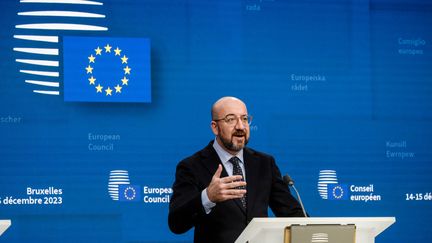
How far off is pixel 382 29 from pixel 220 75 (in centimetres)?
150

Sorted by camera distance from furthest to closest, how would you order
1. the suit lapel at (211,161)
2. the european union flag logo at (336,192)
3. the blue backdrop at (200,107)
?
the european union flag logo at (336,192) → the blue backdrop at (200,107) → the suit lapel at (211,161)

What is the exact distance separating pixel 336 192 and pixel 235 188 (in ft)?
7.13

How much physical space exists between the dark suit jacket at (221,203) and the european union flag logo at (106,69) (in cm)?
160

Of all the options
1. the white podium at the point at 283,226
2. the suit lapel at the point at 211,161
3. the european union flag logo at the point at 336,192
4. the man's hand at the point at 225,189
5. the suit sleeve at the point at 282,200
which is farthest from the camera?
the european union flag logo at the point at 336,192

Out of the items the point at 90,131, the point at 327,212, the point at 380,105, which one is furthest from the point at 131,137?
the point at 380,105

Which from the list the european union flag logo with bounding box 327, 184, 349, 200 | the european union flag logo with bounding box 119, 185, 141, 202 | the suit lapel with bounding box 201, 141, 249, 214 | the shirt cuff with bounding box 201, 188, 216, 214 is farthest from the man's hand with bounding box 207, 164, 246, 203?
the european union flag logo with bounding box 327, 184, 349, 200

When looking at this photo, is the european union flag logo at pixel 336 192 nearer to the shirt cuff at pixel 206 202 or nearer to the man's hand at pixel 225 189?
the shirt cuff at pixel 206 202

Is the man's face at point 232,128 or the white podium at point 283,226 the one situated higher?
the man's face at point 232,128

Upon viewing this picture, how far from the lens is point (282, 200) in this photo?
3924mm

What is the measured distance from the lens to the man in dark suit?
11.9 feet

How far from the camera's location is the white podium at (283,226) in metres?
2.80

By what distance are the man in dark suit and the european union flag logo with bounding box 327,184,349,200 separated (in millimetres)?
1768

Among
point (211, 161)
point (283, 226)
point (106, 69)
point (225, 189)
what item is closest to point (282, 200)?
point (211, 161)

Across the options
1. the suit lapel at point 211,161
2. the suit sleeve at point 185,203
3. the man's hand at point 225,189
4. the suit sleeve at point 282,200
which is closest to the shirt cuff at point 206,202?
the suit sleeve at point 185,203
